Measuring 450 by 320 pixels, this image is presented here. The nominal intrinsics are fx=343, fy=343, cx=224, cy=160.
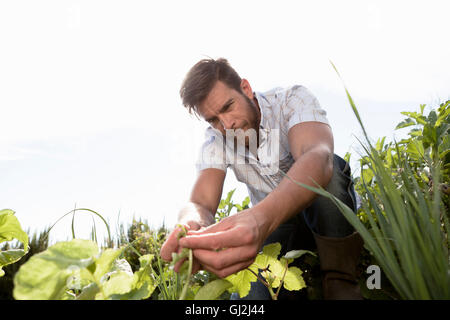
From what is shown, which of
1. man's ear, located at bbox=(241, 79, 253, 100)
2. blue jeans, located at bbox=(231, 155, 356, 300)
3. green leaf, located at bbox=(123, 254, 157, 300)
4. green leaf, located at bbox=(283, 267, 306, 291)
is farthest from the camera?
man's ear, located at bbox=(241, 79, 253, 100)

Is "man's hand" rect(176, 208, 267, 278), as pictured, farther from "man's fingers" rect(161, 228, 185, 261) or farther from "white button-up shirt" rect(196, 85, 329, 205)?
"white button-up shirt" rect(196, 85, 329, 205)

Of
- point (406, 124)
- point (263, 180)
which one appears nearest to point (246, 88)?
point (263, 180)

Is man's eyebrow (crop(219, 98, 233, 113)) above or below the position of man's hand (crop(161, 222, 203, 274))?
above

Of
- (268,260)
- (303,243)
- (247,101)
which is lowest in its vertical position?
(303,243)

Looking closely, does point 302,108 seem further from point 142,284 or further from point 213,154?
point 142,284

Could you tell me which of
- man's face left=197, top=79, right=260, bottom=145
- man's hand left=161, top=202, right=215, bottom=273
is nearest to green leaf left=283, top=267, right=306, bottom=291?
man's hand left=161, top=202, right=215, bottom=273

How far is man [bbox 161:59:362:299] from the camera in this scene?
82 cm

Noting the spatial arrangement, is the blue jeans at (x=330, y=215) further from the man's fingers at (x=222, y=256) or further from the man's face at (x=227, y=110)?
the man's face at (x=227, y=110)

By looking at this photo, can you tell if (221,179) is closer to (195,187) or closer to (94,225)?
(195,187)

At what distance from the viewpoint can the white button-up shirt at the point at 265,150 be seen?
1877mm
